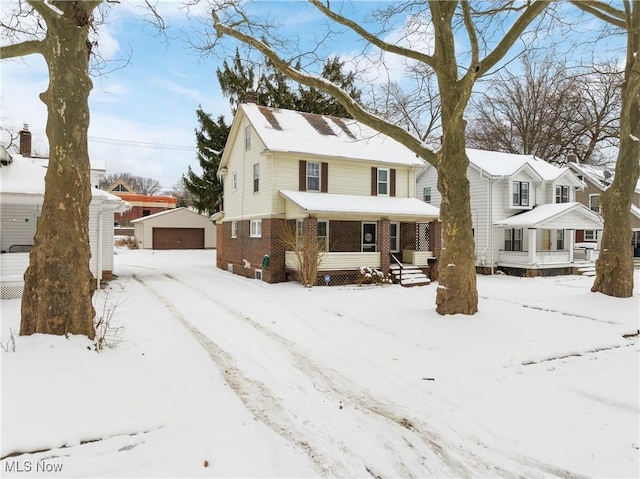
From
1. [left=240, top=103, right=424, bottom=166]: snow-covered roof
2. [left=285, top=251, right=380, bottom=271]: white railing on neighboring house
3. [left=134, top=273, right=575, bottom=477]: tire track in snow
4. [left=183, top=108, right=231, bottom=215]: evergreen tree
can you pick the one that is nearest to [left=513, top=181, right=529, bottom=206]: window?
[left=240, top=103, right=424, bottom=166]: snow-covered roof

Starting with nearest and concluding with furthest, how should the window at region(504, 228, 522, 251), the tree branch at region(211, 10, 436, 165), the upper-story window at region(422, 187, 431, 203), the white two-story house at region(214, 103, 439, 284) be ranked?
1. the tree branch at region(211, 10, 436, 165)
2. the white two-story house at region(214, 103, 439, 284)
3. the window at region(504, 228, 522, 251)
4. the upper-story window at region(422, 187, 431, 203)

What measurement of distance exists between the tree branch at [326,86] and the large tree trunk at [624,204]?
20.4 feet

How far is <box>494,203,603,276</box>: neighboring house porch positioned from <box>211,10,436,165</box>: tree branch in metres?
14.8

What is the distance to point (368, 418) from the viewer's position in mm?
4570

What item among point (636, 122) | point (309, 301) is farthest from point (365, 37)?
point (636, 122)

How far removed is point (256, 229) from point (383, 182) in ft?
22.1

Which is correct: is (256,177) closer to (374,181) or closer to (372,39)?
(374,181)

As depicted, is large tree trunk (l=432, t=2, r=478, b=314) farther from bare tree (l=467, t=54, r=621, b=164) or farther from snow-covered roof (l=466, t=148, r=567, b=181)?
Answer: bare tree (l=467, t=54, r=621, b=164)

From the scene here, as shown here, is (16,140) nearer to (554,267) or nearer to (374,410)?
(374,410)

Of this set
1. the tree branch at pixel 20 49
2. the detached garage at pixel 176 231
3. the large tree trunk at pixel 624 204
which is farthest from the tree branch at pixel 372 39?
the detached garage at pixel 176 231

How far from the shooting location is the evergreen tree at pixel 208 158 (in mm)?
31922

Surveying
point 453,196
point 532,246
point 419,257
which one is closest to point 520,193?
point 532,246

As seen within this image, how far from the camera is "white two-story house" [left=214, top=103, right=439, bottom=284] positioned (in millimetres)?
16734

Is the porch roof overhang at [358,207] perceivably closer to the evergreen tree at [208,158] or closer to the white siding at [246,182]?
the white siding at [246,182]
